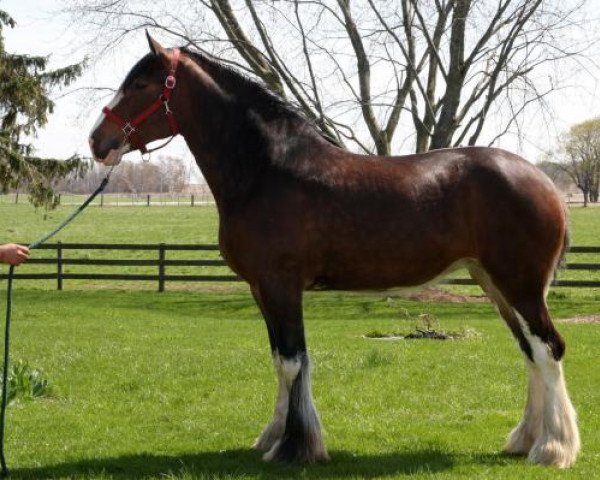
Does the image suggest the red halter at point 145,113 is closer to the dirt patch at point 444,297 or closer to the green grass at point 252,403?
the green grass at point 252,403

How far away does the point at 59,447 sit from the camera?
607 centimetres

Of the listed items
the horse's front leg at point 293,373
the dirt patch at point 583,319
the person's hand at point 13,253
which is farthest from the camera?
the dirt patch at point 583,319

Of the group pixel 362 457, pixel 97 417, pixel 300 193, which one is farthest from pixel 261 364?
pixel 300 193

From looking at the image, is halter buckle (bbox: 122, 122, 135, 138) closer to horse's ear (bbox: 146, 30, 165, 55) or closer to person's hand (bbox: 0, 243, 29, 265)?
horse's ear (bbox: 146, 30, 165, 55)

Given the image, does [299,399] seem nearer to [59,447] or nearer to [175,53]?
[59,447]

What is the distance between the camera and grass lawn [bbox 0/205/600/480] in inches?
215

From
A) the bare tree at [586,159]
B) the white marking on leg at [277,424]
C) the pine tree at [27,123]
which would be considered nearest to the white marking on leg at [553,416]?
the white marking on leg at [277,424]

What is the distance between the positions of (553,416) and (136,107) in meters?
3.50

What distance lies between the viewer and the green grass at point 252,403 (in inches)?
214

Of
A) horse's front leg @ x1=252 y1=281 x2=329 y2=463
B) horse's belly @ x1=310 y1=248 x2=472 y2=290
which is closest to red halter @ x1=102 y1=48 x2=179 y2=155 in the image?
horse's front leg @ x1=252 y1=281 x2=329 y2=463

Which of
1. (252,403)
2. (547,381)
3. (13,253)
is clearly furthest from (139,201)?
(547,381)

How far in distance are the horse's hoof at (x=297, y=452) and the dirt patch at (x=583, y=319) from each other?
A: 11.8 metres

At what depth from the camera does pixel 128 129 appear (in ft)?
17.7

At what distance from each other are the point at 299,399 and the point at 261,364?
4712 millimetres
